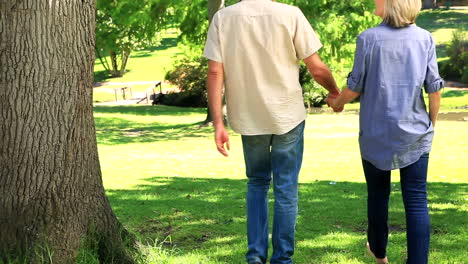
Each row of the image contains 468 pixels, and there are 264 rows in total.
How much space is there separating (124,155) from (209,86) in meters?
11.8

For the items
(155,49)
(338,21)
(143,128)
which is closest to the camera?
(143,128)

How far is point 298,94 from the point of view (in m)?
5.05

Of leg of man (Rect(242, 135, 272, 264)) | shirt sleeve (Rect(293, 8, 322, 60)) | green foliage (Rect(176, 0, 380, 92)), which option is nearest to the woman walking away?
shirt sleeve (Rect(293, 8, 322, 60))

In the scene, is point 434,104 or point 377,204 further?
point 377,204

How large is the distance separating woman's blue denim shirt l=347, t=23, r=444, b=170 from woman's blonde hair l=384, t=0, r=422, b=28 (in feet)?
0.14

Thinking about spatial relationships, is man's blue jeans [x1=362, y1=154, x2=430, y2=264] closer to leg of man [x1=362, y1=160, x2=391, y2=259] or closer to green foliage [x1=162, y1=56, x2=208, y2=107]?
leg of man [x1=362, y1=160, x2=391, y2=259]

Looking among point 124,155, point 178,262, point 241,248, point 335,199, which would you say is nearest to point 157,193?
point 335,199

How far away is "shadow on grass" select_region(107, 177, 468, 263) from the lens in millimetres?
6383

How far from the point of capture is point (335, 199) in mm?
9359

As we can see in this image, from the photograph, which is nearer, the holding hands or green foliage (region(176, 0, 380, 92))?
the holding hands

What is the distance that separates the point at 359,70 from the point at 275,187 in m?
0.87

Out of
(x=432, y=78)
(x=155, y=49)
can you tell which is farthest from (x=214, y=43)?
(x=155, y=49)

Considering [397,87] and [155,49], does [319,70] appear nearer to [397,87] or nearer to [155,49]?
[397,87]

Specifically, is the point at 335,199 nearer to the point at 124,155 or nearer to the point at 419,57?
the point at 419,57
